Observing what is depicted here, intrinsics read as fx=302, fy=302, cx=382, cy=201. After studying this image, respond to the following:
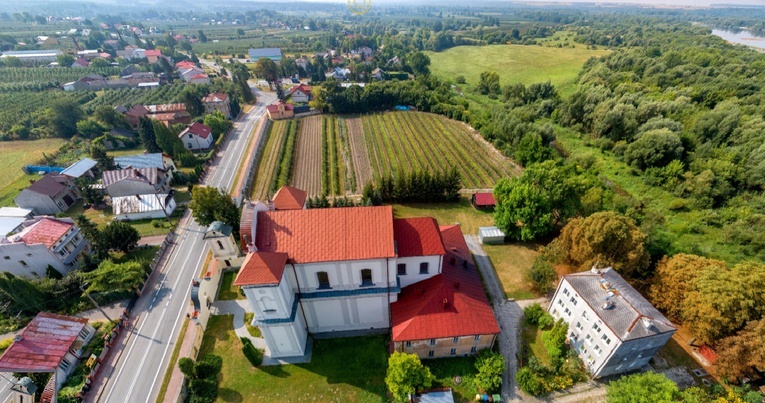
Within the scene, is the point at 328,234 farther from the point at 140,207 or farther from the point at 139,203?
the point at 139,203

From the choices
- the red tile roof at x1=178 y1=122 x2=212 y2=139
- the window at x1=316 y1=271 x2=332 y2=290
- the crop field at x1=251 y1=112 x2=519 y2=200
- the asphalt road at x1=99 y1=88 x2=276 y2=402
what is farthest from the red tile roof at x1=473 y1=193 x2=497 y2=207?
the red tile roof at x1=178 y1=122 x2=212 y2=139

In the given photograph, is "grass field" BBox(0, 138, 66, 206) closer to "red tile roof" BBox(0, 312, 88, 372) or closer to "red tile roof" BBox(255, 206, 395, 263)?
"red tile roof" BBox(0, 312, 88, 372)

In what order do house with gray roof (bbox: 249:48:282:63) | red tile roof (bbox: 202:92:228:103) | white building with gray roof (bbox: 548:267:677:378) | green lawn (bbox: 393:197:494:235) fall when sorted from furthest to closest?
house with gray roof (bbox: 249:48:282:63) < red tile roof (bbox: 202:92:228:103) < green lawn (bbox: 393:197:494:235) < white building with gray roof (bbox: 548:267:677:378)

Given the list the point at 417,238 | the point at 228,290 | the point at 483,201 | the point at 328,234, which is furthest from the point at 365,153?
the point at 328,234

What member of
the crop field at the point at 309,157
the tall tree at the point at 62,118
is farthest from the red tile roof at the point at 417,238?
the tall tree at the point at 62,118

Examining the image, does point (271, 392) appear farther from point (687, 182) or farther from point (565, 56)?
point (565, 56)

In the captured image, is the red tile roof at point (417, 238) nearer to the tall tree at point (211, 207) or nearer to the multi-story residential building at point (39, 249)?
the tall tree at point (211, 207)

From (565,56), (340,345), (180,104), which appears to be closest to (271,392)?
(340,345)
